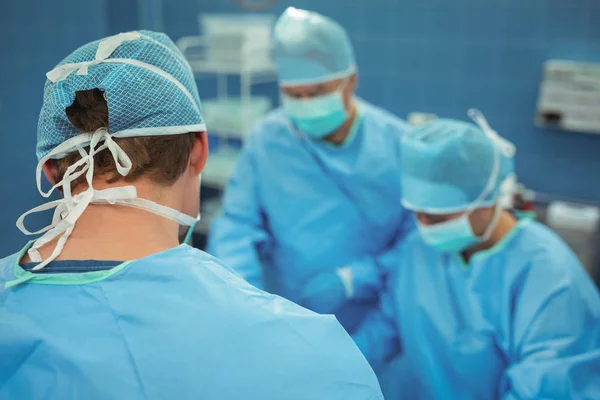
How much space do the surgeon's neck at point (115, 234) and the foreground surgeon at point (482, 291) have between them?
79 cm

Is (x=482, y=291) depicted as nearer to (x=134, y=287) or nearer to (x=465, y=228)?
(x=465, y=228)

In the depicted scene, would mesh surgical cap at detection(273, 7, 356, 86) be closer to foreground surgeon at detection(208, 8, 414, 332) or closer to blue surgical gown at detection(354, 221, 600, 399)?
foreground surgeon at detection(208, 8, 414, 332)

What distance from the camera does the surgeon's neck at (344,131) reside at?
1887mm

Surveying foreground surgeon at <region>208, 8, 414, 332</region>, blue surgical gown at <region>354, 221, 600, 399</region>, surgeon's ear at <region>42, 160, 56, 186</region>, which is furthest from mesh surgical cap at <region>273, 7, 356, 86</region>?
surgeon's ear at <region>42, 160, 56, 186</region>

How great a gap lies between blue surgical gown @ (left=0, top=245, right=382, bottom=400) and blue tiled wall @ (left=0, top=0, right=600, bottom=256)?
6.95ft

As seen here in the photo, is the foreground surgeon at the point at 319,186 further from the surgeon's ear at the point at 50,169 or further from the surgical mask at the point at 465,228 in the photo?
the surgeon's ear at the point at 50,169

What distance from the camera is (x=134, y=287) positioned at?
29.5 inches

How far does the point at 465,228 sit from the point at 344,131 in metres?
0.59

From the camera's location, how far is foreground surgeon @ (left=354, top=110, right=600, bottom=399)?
1276mm

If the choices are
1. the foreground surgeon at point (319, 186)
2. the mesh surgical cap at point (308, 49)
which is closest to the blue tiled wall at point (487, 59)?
the foreground surgeon at point (319, 186)

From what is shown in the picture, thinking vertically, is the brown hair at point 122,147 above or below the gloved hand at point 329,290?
above

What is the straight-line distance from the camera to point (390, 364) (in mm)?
1799

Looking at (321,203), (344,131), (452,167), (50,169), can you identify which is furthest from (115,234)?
(344,131)

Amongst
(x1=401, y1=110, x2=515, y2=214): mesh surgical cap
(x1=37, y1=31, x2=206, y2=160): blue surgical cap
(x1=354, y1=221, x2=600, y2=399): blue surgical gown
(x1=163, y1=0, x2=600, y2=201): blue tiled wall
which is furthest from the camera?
(x1=163, y1=0, x2=600, y2=201): blue tiled wall
